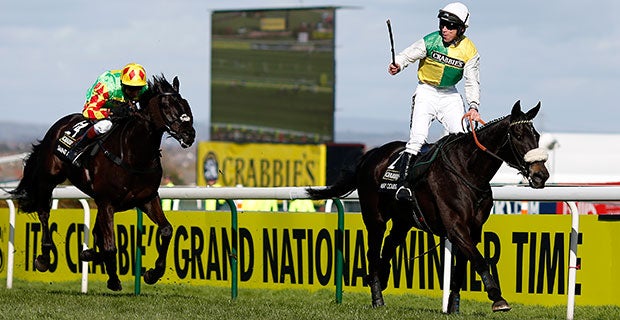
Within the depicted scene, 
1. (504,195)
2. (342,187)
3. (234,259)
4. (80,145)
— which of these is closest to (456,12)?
(504,195)

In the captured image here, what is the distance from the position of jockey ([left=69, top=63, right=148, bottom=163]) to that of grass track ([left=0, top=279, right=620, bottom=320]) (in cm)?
122

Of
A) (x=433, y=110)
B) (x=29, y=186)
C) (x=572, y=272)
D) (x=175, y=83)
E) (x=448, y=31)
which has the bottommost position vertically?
(x=572, y=272)

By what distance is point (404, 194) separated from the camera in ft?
28.3

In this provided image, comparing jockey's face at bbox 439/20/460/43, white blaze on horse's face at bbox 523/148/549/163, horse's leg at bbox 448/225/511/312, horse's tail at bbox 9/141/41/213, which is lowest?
horse's leg at bbox 448/225/511/312

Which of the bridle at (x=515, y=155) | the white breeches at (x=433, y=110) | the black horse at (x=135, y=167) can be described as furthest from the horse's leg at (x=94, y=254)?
the bridle at (x=515, y=155)

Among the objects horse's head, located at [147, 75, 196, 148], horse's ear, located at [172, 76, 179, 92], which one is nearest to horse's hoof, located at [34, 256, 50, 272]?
horse's head, located at [147, 75, 196, 148]

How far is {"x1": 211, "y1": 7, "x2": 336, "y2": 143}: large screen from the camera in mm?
30719

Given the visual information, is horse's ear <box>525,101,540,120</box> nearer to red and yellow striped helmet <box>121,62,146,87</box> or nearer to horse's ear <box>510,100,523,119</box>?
horse's ear <box>510,100,523,119</box>

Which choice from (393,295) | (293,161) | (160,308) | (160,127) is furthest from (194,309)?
(293,161)

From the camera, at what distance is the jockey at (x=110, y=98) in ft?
31.3

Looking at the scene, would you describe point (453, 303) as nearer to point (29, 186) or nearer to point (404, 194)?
point (404, 194)

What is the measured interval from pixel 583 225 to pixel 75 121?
13.2 ft

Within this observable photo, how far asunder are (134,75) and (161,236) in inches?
48.7

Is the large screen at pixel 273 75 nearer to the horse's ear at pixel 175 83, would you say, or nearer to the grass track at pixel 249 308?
the grass track at pixel 249 308
